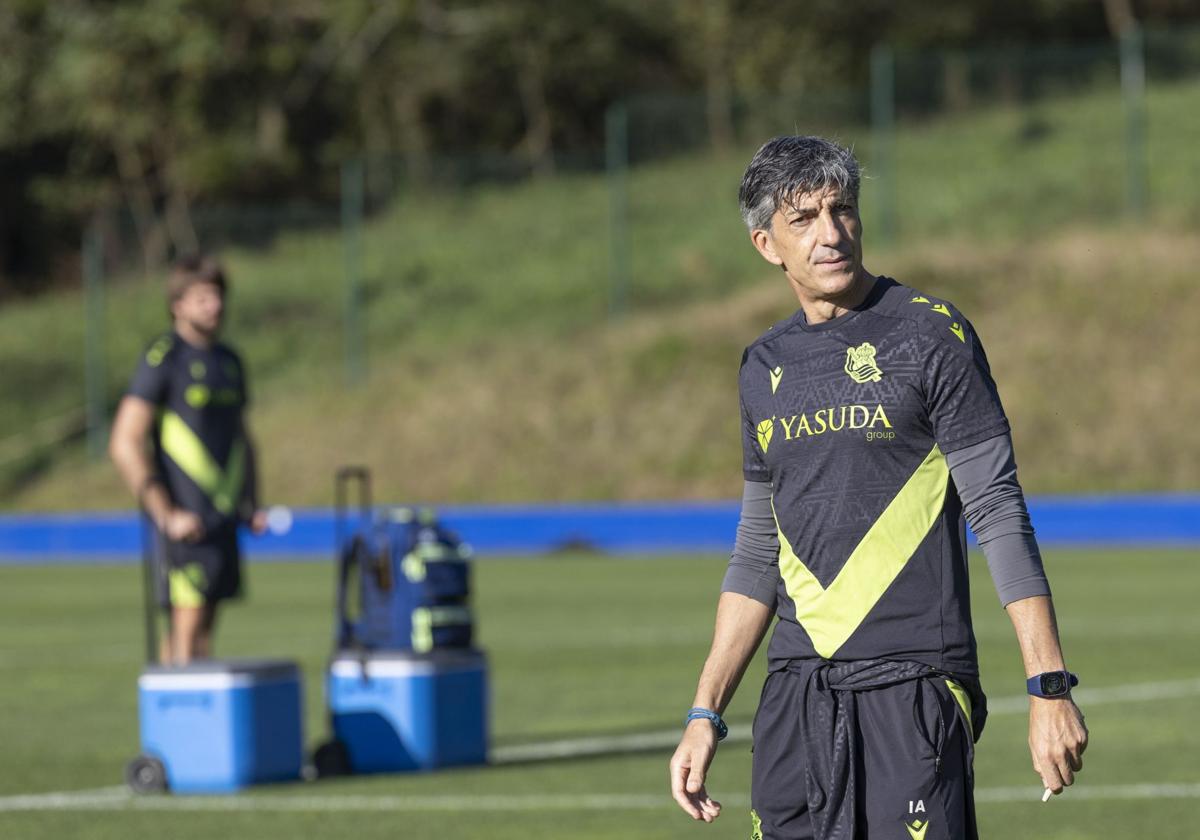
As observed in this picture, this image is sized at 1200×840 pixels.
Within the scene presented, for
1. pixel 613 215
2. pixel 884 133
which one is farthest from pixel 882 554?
pixel 884 133

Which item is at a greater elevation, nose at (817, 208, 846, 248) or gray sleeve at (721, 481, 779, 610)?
nose at (817, 208, 846, 248)

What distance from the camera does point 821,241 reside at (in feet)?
14.9

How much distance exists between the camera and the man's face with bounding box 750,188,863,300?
454 cm

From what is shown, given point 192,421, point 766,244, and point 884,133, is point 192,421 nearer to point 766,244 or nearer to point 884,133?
point 766,244

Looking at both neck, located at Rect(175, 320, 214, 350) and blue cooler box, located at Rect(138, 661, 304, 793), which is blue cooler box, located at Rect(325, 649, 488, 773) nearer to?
blue cooler box, located at Rect(138, 661, 304, 793)

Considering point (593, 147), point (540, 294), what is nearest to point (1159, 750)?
point (540, 294)

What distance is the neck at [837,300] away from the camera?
4.58 meters

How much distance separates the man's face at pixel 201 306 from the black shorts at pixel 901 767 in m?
5.51

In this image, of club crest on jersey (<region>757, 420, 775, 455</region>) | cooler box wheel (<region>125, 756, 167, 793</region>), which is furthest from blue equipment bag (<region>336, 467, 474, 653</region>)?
club crest on jersey (<region>757, 420, 775, 455</region>)

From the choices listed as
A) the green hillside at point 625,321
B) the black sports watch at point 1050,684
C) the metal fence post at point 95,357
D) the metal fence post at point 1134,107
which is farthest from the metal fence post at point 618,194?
the black sports watch at point 1050,684

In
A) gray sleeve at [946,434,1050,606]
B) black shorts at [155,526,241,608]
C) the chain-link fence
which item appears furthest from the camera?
the chain-link fence

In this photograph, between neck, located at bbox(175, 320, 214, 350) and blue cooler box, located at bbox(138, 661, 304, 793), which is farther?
neck, located at bbox(175, 320, 214, 350)

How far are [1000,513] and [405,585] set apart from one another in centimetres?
545

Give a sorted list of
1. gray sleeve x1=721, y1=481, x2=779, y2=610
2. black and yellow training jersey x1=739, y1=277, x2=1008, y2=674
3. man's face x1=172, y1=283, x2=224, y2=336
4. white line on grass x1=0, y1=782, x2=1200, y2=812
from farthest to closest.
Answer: man's face x1=172, y1=283, x2=224, y2=336 < white line on grass x1=0, y1=782, x2=1200, y2=812 < gray sleeve x1=721, y1=481, x2=779, y2=610 < black and yellow training jersey x1=739, y1=277, x2=1008, y2=674
